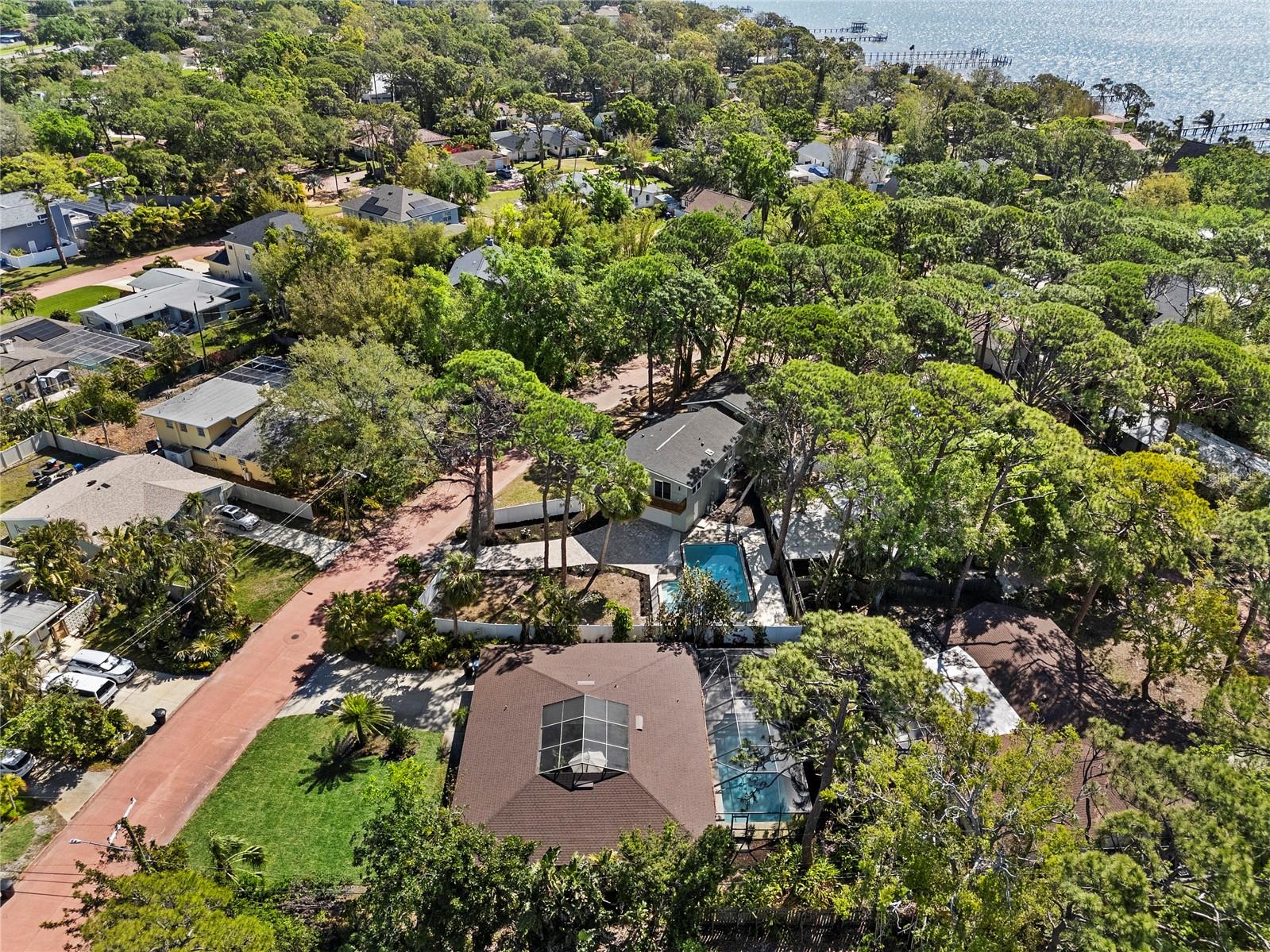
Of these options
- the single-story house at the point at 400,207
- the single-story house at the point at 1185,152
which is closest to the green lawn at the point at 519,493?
the single-story house at the point at 400,207

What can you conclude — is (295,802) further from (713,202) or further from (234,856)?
(713,202)

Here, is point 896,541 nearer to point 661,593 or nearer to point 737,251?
point 661,593

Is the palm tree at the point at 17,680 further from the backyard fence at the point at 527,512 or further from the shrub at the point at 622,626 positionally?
the shrub at the point at 622,626

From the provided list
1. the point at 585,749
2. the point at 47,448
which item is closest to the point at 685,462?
the point at 585,749

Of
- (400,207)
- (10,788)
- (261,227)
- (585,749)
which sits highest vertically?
(400,207)

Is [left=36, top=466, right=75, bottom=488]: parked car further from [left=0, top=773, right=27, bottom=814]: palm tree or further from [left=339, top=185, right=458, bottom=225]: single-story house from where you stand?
[left=339, top=185, right=458, bottom=225]: single-story house

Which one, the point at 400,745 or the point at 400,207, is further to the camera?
the point at 400,207

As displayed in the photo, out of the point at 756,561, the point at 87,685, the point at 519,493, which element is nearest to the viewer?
the point at 87,685
